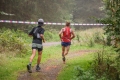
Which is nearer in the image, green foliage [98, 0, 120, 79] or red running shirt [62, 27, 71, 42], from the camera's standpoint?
green foliage [98, 0, 120, 79]

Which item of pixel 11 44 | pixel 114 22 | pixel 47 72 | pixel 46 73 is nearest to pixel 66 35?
pixel 47 72

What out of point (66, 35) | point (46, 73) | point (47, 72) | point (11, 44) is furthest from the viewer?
point (11, 44)

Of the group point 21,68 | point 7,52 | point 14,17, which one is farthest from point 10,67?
point 14,17

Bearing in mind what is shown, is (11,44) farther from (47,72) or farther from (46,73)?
(46,73)

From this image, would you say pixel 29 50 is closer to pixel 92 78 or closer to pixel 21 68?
pixel 21 68

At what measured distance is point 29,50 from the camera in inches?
576

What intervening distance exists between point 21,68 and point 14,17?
14139 millimetres

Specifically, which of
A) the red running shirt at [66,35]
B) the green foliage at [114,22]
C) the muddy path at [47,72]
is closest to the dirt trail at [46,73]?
the muddy path at [47,72]

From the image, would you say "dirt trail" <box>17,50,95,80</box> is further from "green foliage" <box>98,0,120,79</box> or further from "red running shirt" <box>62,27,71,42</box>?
"green foliage" <box>98,0,120,79</box>

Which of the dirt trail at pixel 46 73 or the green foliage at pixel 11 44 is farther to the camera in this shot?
the green foliage at pixel 11 44

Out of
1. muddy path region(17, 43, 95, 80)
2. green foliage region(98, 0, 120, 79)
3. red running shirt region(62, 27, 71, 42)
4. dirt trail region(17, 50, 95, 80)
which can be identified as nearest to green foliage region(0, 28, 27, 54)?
muddy path region(17, 43, 95, 80)

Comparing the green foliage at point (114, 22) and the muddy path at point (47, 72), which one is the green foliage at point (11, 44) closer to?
the muddy path at point (47, 72)

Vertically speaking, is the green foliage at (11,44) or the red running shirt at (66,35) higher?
the red running shirt at (66,35)

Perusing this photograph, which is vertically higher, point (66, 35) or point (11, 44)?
point (66, 35)
